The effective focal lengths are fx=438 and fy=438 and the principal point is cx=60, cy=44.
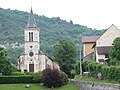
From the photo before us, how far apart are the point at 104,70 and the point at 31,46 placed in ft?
195

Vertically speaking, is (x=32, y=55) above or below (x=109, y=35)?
below

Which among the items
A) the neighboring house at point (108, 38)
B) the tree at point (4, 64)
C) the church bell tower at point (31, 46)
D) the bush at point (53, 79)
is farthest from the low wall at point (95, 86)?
the church bell tower at point (31, 46)

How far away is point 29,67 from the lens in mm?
116000

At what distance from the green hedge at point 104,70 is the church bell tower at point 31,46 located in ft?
145

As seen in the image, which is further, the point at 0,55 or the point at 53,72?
the point at 0,55

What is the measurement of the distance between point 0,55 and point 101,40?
20869 mm

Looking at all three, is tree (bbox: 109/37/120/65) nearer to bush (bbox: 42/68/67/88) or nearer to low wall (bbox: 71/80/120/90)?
low wall (bbox: 71/80/120/90)

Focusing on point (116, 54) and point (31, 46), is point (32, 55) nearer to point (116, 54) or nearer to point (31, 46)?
point (31, 46)

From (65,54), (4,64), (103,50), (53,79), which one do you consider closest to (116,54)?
(53,79)

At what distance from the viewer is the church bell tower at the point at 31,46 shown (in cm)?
11569

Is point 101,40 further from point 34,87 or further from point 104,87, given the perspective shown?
point 104,87

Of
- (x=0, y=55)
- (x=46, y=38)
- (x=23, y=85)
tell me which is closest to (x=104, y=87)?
(x=23, y=85)

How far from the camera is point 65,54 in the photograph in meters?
112

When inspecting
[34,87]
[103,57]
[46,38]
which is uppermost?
[46,38]
